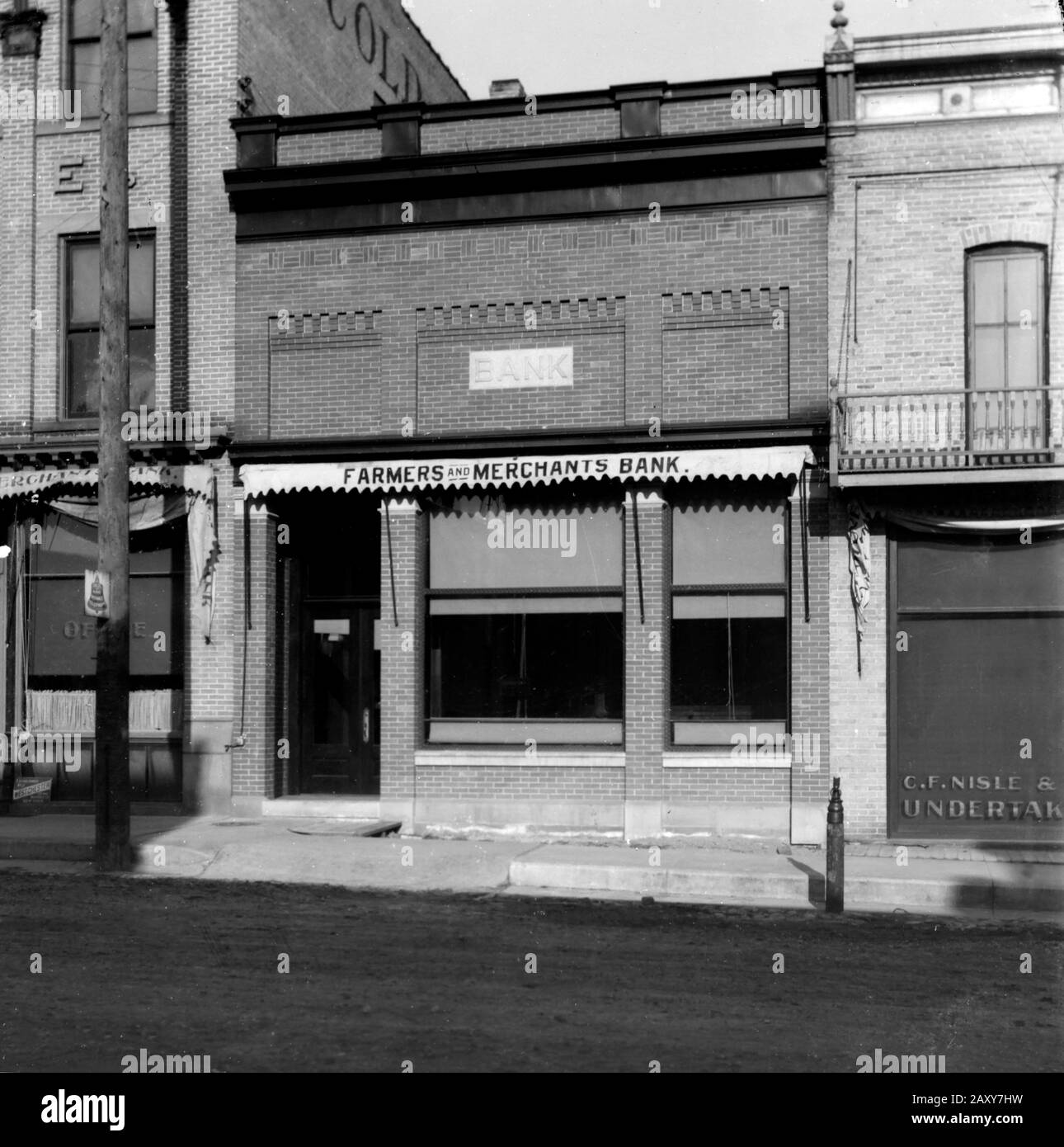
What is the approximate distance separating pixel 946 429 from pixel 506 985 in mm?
9058

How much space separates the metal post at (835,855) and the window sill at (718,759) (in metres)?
3.83

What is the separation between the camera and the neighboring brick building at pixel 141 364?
707 inches

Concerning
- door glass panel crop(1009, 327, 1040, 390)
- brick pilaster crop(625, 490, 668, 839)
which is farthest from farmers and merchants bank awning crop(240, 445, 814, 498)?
door glass panel crop(1009, 327, 1040, 390)

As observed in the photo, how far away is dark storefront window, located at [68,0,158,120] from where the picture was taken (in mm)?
18891

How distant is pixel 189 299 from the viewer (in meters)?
18.3

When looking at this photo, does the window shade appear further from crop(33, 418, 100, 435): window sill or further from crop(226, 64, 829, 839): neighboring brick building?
crop(33, 418, 100, 435): window sill

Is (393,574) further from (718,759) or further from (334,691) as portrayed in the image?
(718,759)

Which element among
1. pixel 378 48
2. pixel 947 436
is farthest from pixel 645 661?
pixel 378 48

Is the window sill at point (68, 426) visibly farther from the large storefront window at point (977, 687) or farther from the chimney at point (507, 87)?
the large storefront window at point (977, 687)

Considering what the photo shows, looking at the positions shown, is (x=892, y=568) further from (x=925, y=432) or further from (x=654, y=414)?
Result: (x=654, y=414)

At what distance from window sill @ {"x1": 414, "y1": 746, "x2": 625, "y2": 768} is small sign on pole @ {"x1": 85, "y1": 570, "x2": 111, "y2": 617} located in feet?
14.7

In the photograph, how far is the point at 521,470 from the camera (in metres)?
16.8
